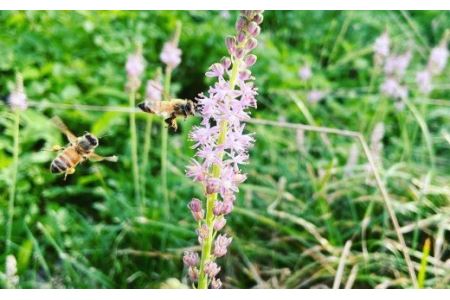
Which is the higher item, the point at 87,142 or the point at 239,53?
the point at 239,53

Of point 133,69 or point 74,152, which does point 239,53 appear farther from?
point 133,69

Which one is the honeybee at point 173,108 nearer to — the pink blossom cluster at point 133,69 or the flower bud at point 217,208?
the flower bud at point 217,208

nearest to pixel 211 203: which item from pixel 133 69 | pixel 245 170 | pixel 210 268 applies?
pixel 210 268

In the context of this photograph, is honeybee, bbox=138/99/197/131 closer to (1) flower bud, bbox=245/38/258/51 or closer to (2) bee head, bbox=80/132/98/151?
(2) bee head, bbox=80/132/98/151

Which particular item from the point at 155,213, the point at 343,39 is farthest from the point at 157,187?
the point at 343,39

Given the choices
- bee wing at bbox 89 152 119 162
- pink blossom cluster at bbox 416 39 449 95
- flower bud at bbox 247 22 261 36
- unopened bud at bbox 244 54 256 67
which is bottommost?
bee wing at bbox 89 152 119 162

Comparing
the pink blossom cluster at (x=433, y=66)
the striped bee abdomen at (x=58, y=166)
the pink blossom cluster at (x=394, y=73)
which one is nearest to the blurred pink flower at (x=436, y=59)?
the pink blossom cluster at (x=433, y=66)

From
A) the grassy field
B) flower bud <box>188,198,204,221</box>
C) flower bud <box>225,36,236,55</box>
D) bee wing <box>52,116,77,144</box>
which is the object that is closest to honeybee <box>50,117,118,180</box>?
bee wing <box>52,116,77,144</box>
